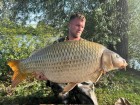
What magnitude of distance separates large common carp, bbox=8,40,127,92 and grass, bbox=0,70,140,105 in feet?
6.99

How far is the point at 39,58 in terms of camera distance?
3.46 m

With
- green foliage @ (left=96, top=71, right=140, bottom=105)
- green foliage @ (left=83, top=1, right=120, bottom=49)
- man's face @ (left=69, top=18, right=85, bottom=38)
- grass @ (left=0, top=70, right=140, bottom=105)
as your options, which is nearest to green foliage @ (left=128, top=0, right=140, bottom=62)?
green foliage @ (left=83, top=1, right=120, bottom=49)

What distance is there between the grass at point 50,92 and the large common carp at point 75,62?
2.13 m

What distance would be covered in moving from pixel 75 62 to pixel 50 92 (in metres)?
2.59

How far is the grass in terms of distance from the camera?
5509 mm

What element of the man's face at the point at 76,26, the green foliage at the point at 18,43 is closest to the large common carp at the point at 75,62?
the man's face at the point at 76,26

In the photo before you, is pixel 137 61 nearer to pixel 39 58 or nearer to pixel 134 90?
pixel 134 90

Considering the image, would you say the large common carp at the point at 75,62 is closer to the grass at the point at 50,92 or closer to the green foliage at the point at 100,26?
the grass at the point at 50,92

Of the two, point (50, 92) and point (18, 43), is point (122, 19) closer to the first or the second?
point (18, 43)

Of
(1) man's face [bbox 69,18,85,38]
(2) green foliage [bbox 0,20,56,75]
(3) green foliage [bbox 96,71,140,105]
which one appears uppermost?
(1) man's face [bbox 69,18,85,38]

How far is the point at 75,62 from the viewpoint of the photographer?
334 centimetres

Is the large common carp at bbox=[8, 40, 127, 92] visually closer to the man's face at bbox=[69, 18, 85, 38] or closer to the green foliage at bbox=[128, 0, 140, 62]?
the man's face at bbox=[69, 18, 85, 38]

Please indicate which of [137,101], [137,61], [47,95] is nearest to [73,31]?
[47,95]

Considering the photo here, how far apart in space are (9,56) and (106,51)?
3.45 meters
